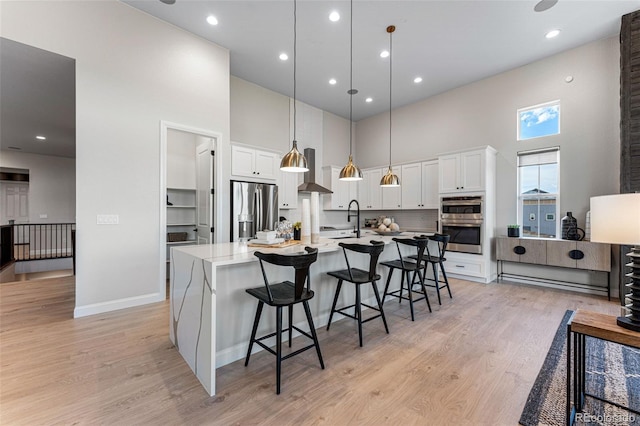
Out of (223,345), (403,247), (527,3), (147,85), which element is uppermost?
(527,3)

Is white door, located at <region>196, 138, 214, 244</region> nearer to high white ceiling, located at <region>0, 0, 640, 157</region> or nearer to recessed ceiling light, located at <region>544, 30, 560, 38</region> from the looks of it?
high white ceiling, located at <region>0, 0, 640, 157</region>

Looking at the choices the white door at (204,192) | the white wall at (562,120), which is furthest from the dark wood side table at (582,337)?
the white door at (204,192)

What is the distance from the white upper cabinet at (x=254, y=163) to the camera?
473 cm

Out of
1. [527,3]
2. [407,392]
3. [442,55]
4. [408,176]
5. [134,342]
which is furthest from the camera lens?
[408,176]

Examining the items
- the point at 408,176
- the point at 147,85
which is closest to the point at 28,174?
the point at 147,85

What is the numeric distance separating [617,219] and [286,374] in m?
2.34

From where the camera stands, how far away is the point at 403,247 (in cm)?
417

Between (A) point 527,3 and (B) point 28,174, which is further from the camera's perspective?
(B) point 28,174

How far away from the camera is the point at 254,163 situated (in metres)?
5.02

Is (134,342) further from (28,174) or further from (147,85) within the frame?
(28,174)

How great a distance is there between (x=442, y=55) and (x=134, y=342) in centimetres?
589

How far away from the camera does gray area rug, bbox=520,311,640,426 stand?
1628 mm

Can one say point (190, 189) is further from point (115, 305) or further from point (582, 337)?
point (582, 337)

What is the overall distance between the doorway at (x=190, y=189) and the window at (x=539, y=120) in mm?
5483
